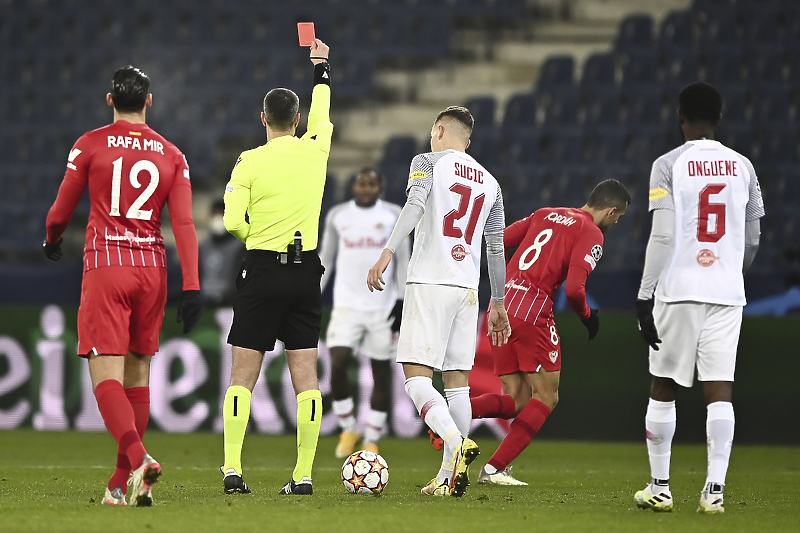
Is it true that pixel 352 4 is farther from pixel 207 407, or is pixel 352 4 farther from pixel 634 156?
pixel 207 407

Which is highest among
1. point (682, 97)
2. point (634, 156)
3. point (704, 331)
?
point (634, 156)

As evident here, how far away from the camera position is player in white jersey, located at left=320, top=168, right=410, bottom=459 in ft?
29.5

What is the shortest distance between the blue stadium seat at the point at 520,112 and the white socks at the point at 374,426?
6.76m

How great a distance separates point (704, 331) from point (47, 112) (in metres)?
13.2

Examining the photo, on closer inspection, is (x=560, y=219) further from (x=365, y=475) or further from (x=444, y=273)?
(x=365, y=475)

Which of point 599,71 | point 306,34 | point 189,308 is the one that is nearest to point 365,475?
point 189,308

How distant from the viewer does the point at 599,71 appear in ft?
48.6

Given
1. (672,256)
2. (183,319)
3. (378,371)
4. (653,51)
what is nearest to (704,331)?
(672,256)

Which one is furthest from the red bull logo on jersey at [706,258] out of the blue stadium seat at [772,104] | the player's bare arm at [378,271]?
the blue stadium seat at [772,104]

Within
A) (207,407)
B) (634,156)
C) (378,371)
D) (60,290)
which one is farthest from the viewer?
(634,156)

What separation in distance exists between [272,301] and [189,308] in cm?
60

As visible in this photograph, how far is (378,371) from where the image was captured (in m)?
9.18

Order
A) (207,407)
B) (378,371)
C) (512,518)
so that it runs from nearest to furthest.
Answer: (512,518), (378,371), (207,407)

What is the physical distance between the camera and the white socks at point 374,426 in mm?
8828
